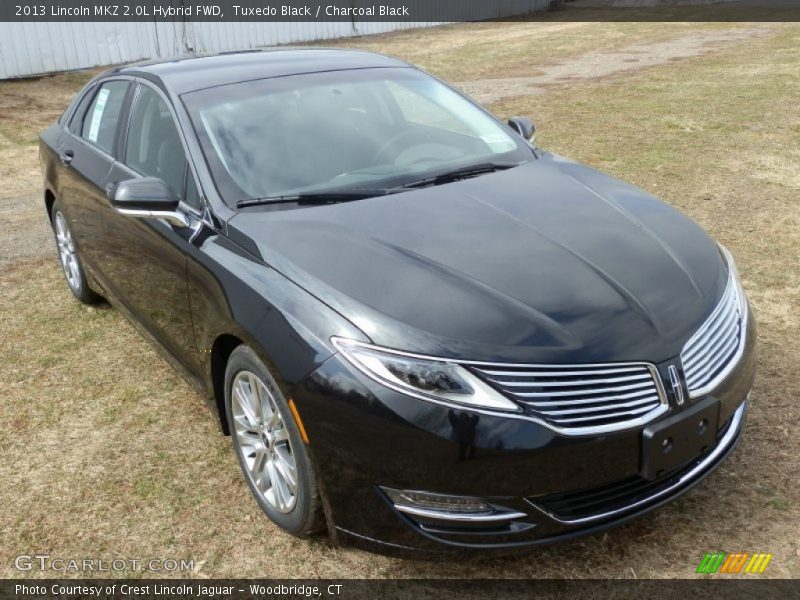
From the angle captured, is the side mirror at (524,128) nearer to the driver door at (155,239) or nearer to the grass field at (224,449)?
the grass field at (224,449)

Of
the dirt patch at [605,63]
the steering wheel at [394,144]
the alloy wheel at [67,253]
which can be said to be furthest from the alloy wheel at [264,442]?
the dirt patch at [605,63]

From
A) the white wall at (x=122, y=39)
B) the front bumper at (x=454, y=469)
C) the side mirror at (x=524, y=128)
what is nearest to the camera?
the front bumper at (x=454, y=469)

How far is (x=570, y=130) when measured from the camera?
956 centimetres

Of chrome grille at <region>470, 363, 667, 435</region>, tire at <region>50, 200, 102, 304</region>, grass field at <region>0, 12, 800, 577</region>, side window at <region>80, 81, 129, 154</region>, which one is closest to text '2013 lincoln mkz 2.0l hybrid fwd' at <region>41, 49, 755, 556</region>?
chrome grille at <region>470, 363, 667, 435</region>

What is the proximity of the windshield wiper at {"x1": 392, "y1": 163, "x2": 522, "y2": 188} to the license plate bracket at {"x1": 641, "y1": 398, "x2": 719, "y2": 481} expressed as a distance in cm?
149

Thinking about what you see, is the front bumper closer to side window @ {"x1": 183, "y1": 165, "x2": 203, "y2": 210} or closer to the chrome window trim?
the chrome window trim

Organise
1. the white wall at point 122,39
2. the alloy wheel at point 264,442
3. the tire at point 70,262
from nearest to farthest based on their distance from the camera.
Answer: the alloy wheel at point 264,442
the tire at point 70,262
the white wall at point 122,39

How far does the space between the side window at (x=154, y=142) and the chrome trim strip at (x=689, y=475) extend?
6.91 feet

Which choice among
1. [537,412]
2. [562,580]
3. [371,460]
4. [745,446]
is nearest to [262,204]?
[371,460]

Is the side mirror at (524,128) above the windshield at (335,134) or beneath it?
beneath

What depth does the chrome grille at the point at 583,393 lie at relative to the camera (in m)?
2.40

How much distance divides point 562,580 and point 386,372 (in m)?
1.00

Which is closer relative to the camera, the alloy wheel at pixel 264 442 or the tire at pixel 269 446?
the tire at pixel 269 446

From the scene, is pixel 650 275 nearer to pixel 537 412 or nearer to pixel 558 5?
pixel 537 412
